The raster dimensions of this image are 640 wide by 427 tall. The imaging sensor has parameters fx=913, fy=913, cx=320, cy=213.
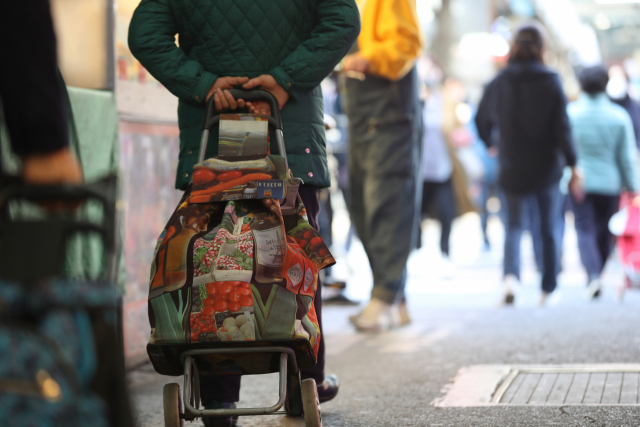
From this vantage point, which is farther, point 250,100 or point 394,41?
point 394,41

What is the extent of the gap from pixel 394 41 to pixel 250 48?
8.49 feet

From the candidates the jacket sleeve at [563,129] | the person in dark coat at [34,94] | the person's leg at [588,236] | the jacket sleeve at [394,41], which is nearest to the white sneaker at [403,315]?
the jacket sleeve at [394,41]

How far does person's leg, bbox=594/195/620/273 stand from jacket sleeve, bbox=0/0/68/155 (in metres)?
7.02

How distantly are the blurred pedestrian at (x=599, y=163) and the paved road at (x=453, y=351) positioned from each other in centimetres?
51

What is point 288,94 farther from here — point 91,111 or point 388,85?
point 388,85

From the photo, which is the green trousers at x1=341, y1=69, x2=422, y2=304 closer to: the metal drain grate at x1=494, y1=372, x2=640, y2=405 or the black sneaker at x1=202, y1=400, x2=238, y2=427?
the metal drain grate at x1=494, y1=372, x2=640, y2=405

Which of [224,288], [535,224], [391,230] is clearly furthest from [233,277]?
[535,224]

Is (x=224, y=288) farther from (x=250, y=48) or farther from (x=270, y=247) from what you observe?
(x=250, y=48)

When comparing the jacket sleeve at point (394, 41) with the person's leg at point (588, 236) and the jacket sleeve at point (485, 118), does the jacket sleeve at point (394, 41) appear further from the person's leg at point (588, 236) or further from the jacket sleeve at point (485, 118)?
the person's leg at point (588, 236)

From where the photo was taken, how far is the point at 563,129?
290 inches

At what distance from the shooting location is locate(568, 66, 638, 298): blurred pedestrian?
818cm

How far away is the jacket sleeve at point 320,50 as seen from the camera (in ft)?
10.4

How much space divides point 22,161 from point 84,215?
0.57 feet

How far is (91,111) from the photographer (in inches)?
167
